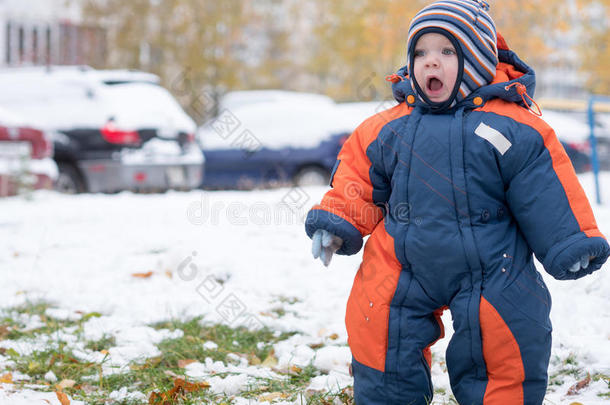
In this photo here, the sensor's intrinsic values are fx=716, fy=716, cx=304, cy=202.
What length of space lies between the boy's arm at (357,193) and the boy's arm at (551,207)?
0.47 metres

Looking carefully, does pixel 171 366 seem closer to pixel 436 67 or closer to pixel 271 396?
pixel 271 396

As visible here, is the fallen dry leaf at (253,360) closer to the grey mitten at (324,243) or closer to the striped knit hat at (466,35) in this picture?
the grey mitten at (324,243)

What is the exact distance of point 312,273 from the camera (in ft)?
15.9

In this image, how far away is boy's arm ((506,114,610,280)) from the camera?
221 cm

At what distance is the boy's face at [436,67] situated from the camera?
95.6 inches

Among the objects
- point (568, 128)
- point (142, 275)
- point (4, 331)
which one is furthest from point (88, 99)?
point (568, 128)

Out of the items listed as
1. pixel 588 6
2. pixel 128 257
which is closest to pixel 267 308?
pixel 128 257

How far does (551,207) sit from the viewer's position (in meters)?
2.29

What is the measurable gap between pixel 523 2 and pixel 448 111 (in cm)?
2104

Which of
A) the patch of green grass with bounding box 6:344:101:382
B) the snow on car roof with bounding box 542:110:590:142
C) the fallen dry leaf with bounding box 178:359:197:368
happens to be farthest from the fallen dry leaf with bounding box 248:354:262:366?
the snow on car roof with bounding box 542:110:590:142

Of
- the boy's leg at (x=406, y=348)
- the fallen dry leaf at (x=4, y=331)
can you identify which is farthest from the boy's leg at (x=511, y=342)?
the fallen dry leaf at (x=4, y=331)

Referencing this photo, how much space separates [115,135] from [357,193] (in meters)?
7.12

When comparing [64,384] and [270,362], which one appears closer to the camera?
[64,384]

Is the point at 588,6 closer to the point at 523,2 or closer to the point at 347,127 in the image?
the point at 523,2
